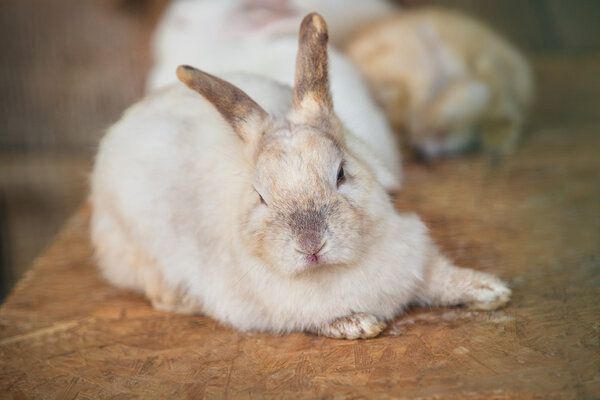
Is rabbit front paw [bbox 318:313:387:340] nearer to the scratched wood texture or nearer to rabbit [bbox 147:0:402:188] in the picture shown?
the scratched wood texture

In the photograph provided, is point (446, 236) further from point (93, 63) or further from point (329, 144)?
point (93, 63)

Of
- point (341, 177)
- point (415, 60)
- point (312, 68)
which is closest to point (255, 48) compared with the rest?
point (415, 60)

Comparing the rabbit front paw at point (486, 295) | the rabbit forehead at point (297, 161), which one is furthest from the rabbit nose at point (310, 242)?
the rabbit front paw at point (486, 295)

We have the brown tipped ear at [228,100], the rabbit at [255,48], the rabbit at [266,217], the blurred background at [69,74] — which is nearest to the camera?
the rabbit at [266,217]

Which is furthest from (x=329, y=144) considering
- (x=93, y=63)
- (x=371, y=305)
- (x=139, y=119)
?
(x=93, y=63)

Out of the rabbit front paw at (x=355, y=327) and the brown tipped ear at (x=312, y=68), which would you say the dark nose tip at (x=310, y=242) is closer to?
the rabbit front paw at (x=355, y=327)

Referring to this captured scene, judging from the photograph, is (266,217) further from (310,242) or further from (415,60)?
(415,60)

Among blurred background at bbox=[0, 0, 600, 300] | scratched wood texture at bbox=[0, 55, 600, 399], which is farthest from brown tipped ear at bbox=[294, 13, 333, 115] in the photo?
blurred background at bbox=[0, 0, 600, 300]
